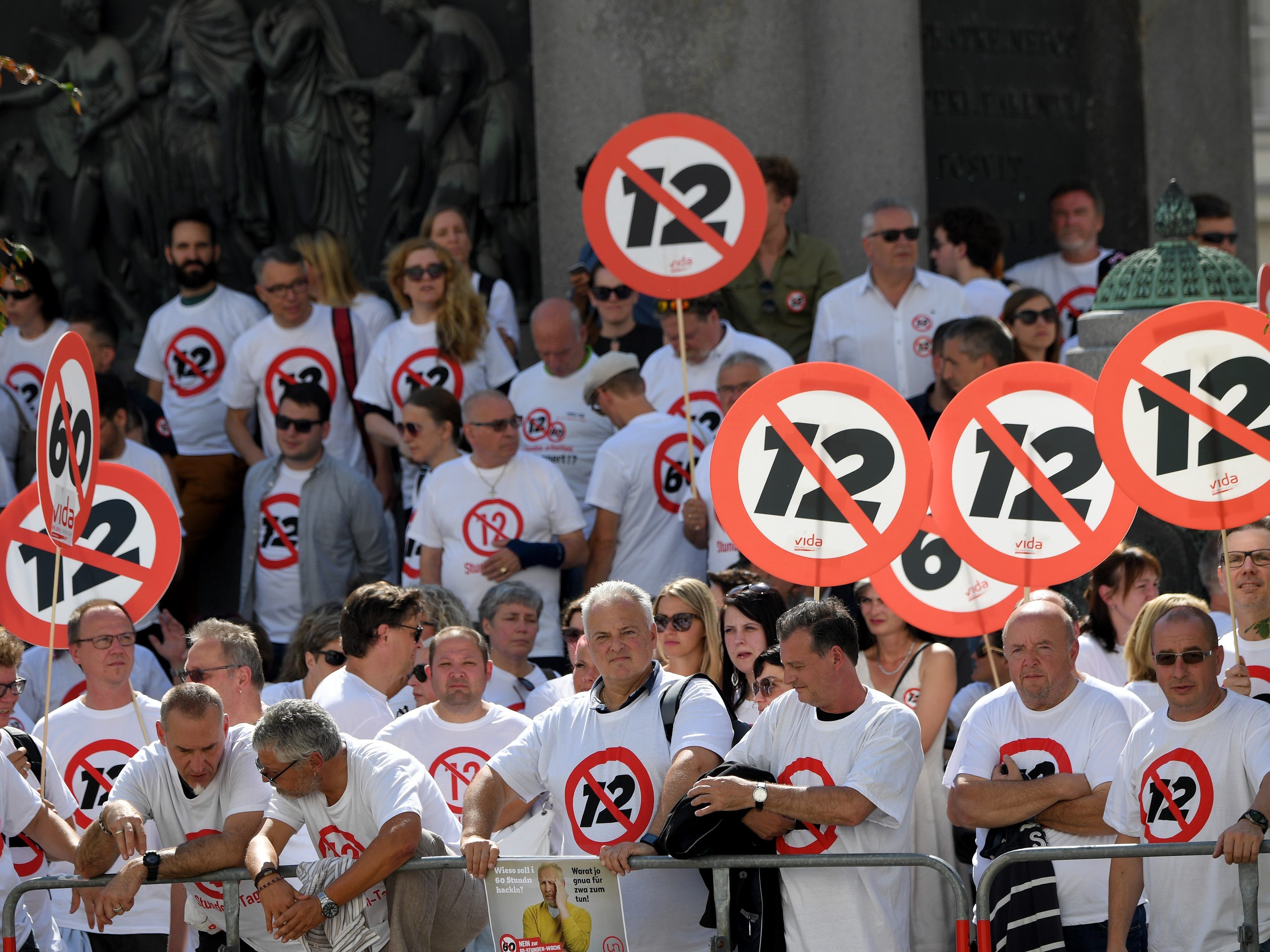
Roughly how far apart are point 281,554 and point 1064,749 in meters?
4.81

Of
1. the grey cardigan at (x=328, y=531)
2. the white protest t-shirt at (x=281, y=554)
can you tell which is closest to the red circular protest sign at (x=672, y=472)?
the grey cardigan at (x=328, y=531)

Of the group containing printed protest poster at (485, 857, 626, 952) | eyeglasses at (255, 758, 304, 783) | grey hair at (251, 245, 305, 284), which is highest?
grey hair at (251, 245, 305, 284)

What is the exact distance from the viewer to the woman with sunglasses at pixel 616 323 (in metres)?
10.9

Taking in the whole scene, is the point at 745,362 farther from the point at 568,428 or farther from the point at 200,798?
the point at 200,798

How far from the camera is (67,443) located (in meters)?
7.68

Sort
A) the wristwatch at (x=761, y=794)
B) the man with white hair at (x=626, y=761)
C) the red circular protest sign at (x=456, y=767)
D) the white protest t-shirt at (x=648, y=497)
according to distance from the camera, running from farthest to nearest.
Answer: the white protest t-shirt at (x=648, y=497) < the red circular protest sign at (x=456, y=767) < the man with white hair at (x=626, y=761) < the wristwatch at (x=761, y=794)

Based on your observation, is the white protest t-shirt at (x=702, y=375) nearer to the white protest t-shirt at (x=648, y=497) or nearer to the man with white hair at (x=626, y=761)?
the white protest t-shirt at (x=648, y=497)

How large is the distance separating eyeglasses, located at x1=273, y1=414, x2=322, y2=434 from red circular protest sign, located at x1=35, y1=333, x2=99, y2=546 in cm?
244

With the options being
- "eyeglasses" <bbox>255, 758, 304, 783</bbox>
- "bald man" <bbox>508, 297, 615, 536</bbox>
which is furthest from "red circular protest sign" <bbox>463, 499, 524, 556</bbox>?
"eyeglasses" <bbox>255, 758, 304, 783</bbox>

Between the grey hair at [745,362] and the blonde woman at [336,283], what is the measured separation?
2.60 meters

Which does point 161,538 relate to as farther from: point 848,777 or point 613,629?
point 848,777

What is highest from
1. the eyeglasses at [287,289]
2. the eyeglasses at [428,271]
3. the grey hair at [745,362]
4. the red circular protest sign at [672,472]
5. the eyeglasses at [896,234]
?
the eyeglasses at [896,234]

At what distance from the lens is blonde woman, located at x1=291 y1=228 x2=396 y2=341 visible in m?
11.6

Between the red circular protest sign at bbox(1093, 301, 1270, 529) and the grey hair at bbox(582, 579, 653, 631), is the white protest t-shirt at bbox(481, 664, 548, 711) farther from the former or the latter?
the red circular protest sign at bbox(1093, 301, 1270, 529)
